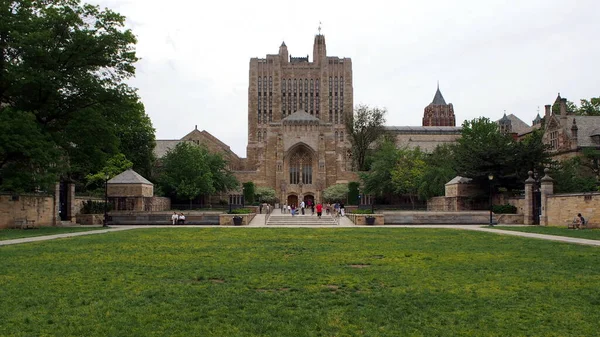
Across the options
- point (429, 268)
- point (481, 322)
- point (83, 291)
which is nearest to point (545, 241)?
point (429, 268)

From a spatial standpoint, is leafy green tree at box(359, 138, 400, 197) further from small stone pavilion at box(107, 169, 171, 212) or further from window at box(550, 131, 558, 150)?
small stone pavilion at box(107, 169, 171, 212)

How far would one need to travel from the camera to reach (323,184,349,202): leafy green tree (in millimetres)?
65188

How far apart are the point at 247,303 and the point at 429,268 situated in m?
5.06

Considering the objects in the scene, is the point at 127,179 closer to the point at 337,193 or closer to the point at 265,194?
the point at 265,194

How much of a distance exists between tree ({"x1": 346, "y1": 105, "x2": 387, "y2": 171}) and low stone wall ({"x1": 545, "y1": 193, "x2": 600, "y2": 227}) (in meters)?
48.2

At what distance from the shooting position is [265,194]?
66188mm

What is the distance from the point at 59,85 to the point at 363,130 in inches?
2263

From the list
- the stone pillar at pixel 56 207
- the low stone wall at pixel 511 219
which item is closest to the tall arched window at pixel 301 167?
the low stone wall at pixel 511 219

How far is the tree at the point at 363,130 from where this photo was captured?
258 feet

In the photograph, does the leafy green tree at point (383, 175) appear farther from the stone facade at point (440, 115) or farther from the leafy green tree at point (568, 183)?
the stone facade at point (440, 115)

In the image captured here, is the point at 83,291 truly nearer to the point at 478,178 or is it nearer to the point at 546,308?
the point at 546,308

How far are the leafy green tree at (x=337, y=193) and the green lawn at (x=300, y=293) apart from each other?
50.3 m

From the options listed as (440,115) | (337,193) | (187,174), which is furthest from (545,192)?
(440,115)

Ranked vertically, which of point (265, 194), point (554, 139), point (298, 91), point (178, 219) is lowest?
point (178, 219)
